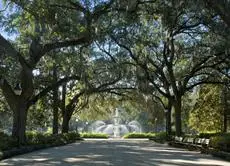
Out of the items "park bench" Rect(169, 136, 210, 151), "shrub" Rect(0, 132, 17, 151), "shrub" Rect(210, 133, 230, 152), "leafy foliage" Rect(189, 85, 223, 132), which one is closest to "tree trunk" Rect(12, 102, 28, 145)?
"shrub" Rect(0, 132, 17, 151)

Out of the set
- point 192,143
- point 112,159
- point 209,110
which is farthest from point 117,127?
point 112,159

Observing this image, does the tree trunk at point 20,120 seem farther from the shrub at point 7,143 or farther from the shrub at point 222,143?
the shrub at point 222,143

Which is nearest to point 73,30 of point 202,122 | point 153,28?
point 153,28

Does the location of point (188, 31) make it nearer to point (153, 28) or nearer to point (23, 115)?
point (153, 28)

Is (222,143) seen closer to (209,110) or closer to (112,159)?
(112,159)

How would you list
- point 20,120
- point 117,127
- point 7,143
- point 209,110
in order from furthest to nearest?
point 117,127 → point 209,110 → point 20,120 → point 7,143

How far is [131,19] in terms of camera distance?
65.4ft

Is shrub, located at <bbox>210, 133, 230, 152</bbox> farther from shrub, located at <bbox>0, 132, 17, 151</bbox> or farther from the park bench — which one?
shrub, located at <bbox>0, 132, 17, 151</bbox>

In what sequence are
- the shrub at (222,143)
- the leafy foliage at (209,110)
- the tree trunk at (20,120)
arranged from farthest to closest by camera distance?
the leafy foliage at (209,110) → the tree trunk at (20,120) → the shrub at (222,143)

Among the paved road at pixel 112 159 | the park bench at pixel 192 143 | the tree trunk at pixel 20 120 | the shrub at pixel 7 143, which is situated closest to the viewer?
the paved road at pixel 112 159

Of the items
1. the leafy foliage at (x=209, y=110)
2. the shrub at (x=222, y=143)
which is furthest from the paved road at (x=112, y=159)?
the leafy foliage at (x=209, y=110)

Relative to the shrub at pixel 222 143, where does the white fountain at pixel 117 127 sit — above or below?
above

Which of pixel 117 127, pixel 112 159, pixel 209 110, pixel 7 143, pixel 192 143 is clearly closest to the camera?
pixel 112 159

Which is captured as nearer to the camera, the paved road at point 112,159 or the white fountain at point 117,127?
the paved road at point 112,159
